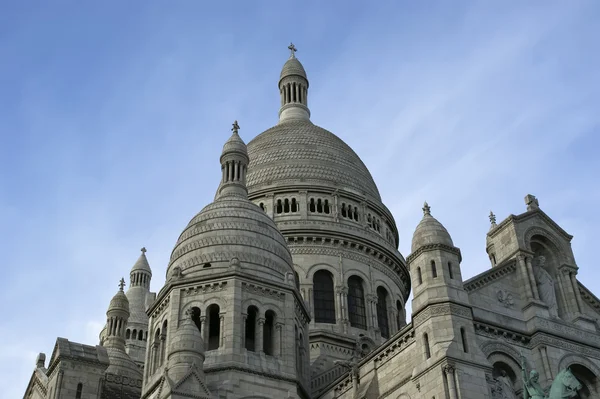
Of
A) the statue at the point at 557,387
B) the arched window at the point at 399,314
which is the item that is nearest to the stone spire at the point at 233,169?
the arched window at the point at 399,314

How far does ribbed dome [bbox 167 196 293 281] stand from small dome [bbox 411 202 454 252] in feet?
26.8

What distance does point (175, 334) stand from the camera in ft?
109

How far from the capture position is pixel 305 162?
51844 mm

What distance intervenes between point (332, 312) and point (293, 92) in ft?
65.7

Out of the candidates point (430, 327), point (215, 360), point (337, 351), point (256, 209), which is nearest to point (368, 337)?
point (337, 351)

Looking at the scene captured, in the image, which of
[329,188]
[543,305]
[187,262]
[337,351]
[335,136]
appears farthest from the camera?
[335,136]

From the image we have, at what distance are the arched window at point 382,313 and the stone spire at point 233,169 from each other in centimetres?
1050

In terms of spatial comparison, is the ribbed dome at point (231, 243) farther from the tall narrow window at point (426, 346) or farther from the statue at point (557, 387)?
the statue at point (557, 387)

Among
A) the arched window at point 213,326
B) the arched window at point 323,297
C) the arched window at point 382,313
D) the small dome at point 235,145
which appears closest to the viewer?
the arched window at point 213,326

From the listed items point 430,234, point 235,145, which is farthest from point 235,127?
point 430,234

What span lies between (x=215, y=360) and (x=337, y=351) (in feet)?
36.9

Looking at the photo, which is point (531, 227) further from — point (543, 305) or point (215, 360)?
point (215, 360)

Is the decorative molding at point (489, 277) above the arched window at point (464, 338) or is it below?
above

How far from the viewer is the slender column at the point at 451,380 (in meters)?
26.8
